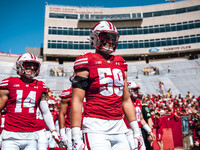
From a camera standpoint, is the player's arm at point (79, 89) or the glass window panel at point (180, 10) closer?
the player's arm at point (79, 89)

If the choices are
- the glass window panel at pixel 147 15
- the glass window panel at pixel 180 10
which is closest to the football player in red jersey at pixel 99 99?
the glass window panel at pixel 147 15

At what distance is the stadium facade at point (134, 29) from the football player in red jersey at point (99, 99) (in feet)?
125

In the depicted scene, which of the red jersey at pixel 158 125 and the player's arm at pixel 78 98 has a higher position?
the player's arm at pixel 78 98

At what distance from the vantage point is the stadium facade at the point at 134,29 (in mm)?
40062

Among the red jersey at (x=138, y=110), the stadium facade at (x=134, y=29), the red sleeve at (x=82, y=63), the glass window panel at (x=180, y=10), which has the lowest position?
the red jersey at (x=138, y=110)

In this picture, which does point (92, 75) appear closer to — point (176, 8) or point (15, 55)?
point (15, 55)

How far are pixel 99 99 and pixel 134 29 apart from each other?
41.6m

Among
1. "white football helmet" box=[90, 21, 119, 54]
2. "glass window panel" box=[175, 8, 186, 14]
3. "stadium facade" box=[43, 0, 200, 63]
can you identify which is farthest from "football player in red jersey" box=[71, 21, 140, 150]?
"glass window panel" box=[175, 8, 186, 14]

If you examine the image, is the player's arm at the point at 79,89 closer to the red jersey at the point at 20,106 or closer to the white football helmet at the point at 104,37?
the white football helmet at the point at 104,37

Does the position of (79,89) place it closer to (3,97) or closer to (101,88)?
(101,88)

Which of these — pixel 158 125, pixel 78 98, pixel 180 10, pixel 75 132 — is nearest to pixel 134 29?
pixel 180 10

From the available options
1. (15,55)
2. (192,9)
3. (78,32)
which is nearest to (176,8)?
(192,9)

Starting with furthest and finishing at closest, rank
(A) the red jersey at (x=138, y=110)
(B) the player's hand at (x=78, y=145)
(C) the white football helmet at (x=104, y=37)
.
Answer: (A) the red jersey at (x=138, y=110), (C) the white football helmet at (x=104, y=37), (B) the player's hand at (x=78, y=145)

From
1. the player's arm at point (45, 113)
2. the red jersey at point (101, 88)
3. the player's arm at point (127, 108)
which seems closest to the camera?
the red jersey at point (101, 88)
